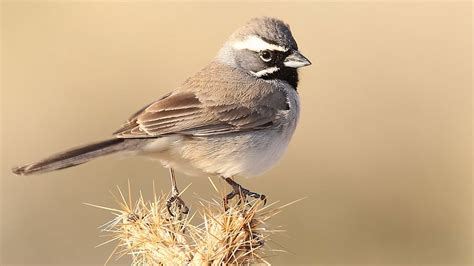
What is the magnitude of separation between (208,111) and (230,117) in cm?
19

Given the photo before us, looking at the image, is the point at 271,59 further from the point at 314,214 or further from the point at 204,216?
the point at 314,214

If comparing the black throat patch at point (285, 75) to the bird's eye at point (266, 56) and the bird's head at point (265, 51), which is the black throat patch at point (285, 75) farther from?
the bird's eye at point (266, 56)

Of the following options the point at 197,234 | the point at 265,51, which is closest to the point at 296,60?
the point at 265,51

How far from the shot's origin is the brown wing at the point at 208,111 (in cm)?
664

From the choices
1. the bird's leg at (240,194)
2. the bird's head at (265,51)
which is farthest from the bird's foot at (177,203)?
the bird's head at (265,51)

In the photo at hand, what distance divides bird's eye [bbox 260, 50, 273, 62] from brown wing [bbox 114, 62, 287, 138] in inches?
8.1

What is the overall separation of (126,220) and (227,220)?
66cm

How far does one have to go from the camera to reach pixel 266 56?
7375 millimetres

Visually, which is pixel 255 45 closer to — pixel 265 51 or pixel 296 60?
pixel 265 51

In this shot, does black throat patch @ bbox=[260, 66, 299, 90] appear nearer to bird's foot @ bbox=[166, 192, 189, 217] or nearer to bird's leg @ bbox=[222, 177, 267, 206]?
bird's leg @ bbox=[222, 177, 267, 206]

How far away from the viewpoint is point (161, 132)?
6.58m

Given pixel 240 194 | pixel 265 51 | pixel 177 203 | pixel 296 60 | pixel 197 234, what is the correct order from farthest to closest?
pixel 265 51 → pixel 296 60 → pixel 177 203 → pixel 240 194 → pixel 197 234

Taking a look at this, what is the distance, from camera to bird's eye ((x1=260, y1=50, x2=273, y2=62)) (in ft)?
24.0

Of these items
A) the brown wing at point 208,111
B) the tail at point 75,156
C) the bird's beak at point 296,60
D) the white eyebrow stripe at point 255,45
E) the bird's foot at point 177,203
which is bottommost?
the bird's foot at point 177,203
